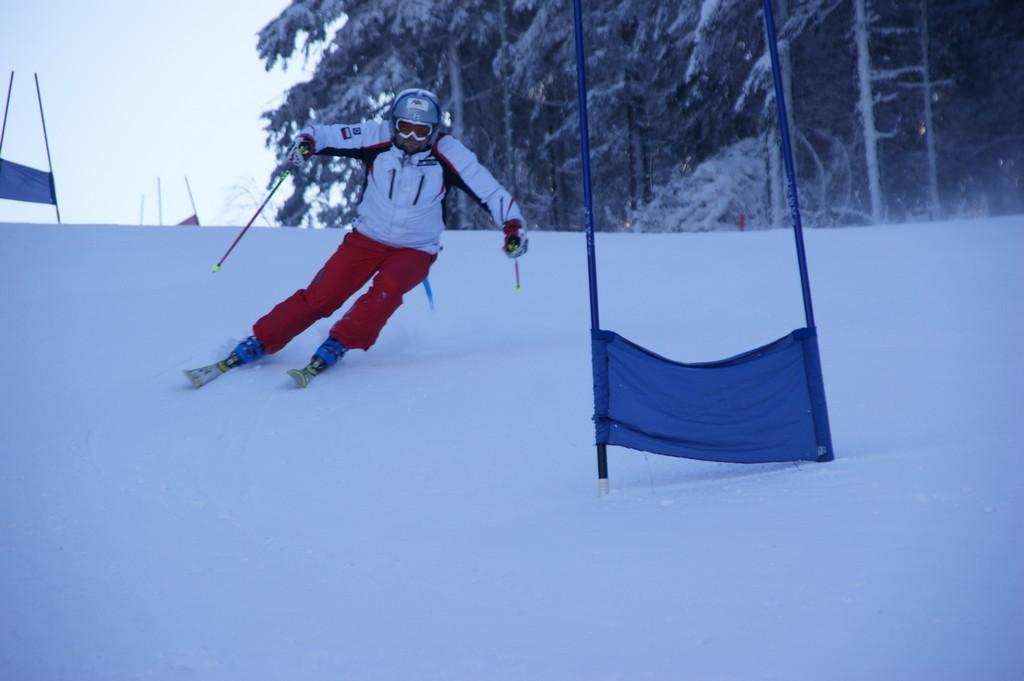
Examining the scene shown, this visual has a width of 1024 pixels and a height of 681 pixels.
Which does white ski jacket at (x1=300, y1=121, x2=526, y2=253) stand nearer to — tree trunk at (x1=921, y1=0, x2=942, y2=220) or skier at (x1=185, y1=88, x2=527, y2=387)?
skier at (x1=185, y1=88, x2=527, y2=387)

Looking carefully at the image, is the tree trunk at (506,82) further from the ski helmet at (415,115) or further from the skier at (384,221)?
the ski helmet at (415,115)

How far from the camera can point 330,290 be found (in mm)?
5191

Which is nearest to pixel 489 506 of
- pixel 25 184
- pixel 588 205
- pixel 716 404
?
pixel 716 404

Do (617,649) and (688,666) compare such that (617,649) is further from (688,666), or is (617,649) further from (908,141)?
(908,141)

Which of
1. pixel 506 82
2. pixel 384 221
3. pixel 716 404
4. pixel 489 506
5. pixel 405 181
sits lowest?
pixel 489 506

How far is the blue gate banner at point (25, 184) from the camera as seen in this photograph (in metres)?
9.66

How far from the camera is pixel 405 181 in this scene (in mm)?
5203

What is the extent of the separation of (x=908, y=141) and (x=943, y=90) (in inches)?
43.6

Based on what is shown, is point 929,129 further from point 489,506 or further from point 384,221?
point 489,506

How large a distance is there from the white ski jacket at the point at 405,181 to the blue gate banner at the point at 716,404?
1987mm

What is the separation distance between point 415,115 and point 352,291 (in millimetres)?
1025

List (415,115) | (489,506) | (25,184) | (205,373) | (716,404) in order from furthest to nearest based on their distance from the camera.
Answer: (25,184), (415,115), (205,373), (716,404), (489,506)

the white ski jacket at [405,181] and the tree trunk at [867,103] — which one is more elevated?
the tree trunk at [867,103]

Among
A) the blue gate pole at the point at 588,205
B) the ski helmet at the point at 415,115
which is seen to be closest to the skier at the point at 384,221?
the ski helmet at the point at 415,115
